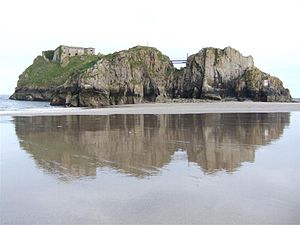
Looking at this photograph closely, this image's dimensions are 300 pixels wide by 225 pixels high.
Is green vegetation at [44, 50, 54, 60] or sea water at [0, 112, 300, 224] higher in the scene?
green vegetation at [44, 50, 54, 60]

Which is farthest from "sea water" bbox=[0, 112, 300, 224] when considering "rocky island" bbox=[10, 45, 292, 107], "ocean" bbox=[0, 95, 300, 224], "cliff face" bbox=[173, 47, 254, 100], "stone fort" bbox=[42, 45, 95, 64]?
"stone fort" bbox=[42, 45, 95, 64]

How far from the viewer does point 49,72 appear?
114875mm

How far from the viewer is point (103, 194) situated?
6863 mm

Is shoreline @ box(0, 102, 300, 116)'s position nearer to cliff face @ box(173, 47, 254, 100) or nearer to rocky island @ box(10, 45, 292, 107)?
rocky island @ box(10, 45, 292, 107)

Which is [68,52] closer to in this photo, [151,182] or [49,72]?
[49,72]

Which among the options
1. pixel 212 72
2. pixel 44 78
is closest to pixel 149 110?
pixel 212 72

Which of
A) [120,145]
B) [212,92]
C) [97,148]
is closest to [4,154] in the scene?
[97,148]

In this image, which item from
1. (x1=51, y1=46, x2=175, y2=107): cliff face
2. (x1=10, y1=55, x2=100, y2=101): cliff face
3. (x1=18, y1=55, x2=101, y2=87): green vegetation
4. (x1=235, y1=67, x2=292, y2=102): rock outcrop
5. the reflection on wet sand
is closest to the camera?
the reflection on wet sand

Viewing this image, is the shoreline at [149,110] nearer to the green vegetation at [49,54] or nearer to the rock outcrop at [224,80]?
the rock outcrop at [224,80]

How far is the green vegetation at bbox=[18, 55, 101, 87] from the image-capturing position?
108 metres

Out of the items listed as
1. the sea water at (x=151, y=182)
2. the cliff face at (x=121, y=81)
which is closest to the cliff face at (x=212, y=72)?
the cliff face at (x=121, y=81)

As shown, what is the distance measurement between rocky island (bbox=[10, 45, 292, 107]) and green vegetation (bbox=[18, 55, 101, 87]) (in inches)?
1450

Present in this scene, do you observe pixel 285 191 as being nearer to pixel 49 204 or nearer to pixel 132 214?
pixel 132 214

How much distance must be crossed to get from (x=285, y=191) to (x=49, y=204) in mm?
4330
